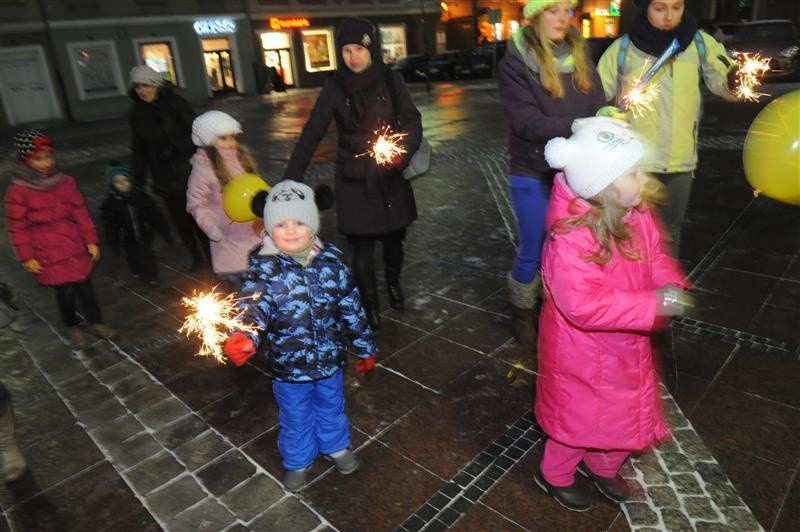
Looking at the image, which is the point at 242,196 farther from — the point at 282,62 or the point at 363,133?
the point at 282,62

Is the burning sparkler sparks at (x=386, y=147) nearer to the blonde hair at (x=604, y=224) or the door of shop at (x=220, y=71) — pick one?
the blonde hair at (x=604, y=224)

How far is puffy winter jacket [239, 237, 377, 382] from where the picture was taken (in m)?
2.66

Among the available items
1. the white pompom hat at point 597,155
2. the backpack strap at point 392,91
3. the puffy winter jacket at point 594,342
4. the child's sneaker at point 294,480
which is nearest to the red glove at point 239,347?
the child's sneaker at point 294,480

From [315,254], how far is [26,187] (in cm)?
272

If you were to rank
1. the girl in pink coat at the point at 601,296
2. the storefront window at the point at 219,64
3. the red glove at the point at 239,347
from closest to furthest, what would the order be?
the girl in pink coat at the point at 601,296 → the red glove at the point at 239,347 → the storefront window at the point at 219,64

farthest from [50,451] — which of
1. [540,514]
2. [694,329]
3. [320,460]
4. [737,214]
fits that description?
[737,214]

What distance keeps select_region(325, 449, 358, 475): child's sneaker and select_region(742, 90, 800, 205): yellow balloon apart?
7.69 feet

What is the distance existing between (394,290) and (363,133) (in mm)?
1376

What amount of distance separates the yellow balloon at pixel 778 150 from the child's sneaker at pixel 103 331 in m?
4.61

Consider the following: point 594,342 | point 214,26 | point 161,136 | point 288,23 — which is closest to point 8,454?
point 594,342

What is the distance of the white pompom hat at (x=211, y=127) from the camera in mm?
3973

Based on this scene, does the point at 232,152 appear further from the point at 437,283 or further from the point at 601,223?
the point at 601,223

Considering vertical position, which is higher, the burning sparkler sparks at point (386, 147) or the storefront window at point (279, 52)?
the storefront window at point (279, 52)

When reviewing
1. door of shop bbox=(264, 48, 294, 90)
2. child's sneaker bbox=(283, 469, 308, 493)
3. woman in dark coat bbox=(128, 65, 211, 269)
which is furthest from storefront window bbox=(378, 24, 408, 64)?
child's sneaker bbox=(283, 469, 308, 493)
